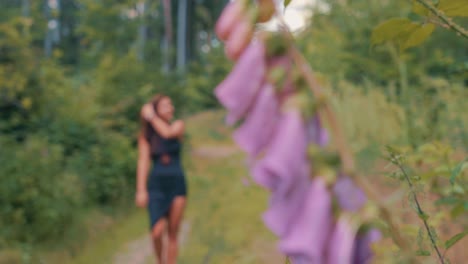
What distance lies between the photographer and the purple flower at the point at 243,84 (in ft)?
2.64

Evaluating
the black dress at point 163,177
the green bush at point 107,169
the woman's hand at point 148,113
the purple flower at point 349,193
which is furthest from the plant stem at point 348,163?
the green bush at point 107,169

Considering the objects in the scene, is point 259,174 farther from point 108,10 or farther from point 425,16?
point 108,10

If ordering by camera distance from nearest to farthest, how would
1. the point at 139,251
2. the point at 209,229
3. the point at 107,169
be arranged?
1. the point at 139,251
2. the point at 209,229
3. the point at 107,169

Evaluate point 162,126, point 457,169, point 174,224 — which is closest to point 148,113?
point 162,126

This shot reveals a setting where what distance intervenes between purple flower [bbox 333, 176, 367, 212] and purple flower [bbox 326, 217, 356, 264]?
0.8 inches

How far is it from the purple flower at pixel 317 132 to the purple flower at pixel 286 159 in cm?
2

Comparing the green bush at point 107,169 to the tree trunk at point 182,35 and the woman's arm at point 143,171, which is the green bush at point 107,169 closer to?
the woman's arm at point 143,171

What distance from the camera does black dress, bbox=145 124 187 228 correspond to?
5926 mm

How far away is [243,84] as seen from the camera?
82cm

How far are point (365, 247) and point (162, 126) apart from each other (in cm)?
544

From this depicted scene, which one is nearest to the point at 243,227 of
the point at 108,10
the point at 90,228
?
the point at 90,228

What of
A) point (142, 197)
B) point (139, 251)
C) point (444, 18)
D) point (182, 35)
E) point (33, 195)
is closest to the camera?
point (444, 18)

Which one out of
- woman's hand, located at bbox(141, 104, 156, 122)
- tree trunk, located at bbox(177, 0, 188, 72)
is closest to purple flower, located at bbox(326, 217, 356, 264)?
woman's hand, located at bbox(141, 104, 156, 122)

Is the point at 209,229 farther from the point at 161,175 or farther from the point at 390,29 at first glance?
the point at 390,29
